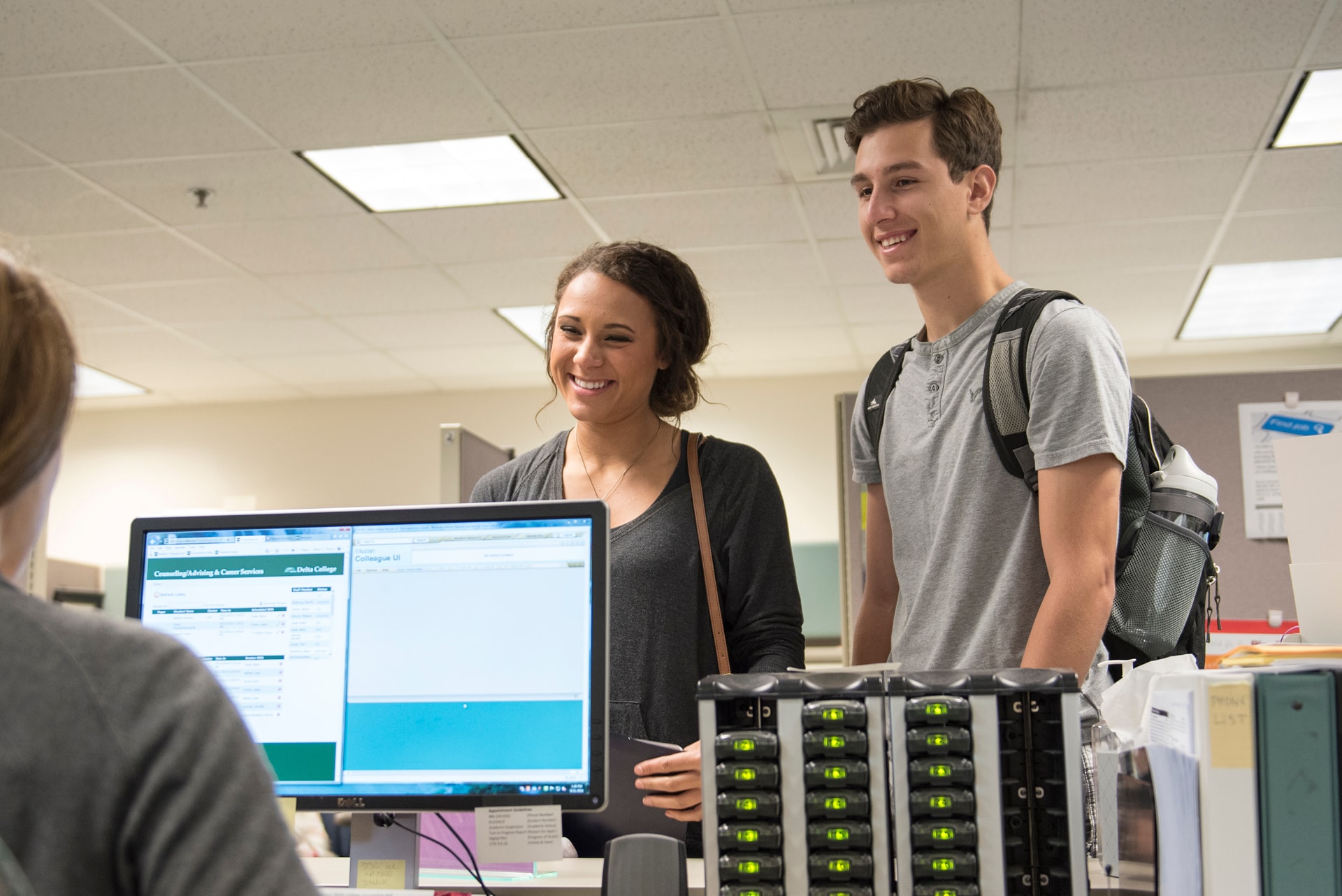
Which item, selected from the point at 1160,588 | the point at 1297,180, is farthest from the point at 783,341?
the point at 1160,588

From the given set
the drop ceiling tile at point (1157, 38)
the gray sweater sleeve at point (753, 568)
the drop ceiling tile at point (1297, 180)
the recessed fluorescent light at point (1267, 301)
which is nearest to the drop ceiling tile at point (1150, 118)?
the drop ceiling tile at point (1157, 38)

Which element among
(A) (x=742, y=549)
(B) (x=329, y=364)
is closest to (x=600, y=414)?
(A) (x=742, y=549)

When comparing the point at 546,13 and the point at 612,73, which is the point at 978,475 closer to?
the point at 546,13

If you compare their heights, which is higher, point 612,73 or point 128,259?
point 612,73

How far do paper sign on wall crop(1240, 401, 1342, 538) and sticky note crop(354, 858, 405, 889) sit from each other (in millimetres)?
2645

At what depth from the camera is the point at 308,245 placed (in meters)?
4.46

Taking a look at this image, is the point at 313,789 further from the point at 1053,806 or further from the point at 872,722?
the point at 1053,806

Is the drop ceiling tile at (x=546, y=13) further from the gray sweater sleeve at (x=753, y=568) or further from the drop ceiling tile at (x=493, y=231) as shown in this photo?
the gray sweater sleeve at (x=753, y=568)

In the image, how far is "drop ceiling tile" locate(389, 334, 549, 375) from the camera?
19.5ft

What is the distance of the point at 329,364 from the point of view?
618 centimetres

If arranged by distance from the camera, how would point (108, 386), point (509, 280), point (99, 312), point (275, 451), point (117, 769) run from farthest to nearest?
point (275, 451) → point (108, 386) → point (99, 312) → point (509, 280) → point (117, 769)

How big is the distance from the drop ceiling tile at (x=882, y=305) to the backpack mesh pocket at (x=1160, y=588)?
136 inches

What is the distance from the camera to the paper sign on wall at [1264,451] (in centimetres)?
303

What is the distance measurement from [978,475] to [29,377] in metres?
1.16
